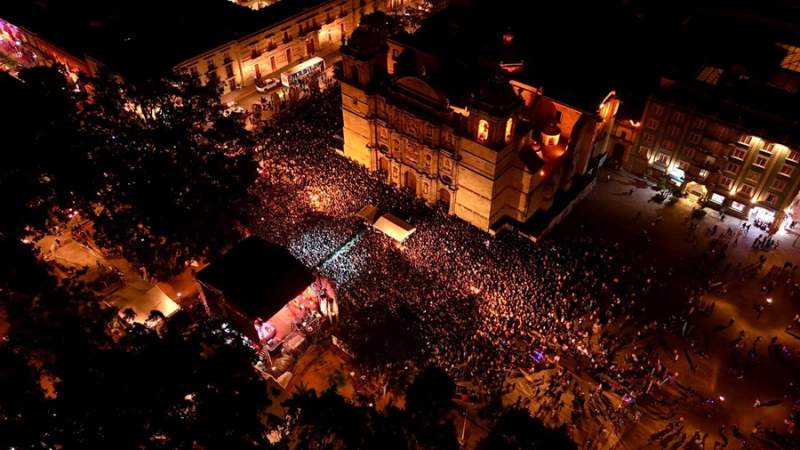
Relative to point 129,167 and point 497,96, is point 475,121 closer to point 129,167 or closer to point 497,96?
point 497,96

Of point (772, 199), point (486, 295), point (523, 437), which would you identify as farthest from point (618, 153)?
point (523, 437)

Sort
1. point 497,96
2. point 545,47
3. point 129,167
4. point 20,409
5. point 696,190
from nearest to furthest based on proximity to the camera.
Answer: point 20,409
point 129,167
point 497,96
point 696,190
point 545,47

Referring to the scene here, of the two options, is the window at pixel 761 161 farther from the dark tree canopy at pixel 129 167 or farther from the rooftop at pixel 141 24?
the rooftop at pixel 141 24

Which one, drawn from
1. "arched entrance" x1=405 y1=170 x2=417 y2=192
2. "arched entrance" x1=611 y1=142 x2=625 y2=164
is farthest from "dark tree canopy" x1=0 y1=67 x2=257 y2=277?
"arched entrance" x1=611 y1=142 x2=625 y2=164

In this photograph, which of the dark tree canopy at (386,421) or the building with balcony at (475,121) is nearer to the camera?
the dark tree canopy at (386,421)

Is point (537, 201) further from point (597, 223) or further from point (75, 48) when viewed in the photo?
point (75, 48)

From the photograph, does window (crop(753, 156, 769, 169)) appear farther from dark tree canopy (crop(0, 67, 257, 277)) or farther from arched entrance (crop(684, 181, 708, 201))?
dark tree canopy (crop(0, 67, 257, 277))

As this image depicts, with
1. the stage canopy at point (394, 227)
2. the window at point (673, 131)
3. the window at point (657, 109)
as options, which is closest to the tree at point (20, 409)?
the stage canopy at point (394, 227)
